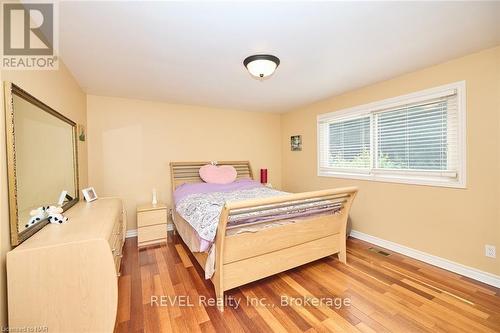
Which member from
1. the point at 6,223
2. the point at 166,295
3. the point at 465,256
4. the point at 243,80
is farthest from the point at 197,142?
the point at 465,256

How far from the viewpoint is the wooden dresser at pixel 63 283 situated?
1.15 metres

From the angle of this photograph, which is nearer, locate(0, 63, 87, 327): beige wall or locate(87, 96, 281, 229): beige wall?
locate(0, 63, 87, 327): beige wall

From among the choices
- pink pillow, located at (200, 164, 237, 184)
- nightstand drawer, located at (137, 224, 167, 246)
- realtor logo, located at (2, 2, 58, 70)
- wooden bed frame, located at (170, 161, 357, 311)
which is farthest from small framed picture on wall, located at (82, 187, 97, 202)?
pink pillow, located at (200, 164, 237, 184)

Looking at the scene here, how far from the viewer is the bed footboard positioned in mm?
1741

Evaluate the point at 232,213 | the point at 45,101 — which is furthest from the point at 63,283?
the point at 45,101

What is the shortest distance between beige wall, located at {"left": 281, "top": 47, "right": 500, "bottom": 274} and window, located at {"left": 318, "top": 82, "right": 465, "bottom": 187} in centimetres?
9

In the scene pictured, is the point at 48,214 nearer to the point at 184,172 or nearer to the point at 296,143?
the point at 184,172

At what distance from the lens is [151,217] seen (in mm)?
3088

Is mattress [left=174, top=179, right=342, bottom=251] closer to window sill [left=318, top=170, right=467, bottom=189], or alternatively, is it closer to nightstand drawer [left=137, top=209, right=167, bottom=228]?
nightstand drawer [left=137, top=209, right=167, bottom=228]

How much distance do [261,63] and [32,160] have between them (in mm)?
1962

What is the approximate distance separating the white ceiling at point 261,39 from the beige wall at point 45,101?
0.21 metres

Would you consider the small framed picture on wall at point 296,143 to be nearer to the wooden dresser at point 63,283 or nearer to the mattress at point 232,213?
the mattress at point 232,213

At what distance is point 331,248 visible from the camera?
2449 mm

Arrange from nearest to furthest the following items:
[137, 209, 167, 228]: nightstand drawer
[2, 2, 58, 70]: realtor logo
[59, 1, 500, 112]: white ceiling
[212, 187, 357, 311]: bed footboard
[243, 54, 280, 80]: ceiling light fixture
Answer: [2, 2, 58, 70]: realtor logo
[59, 1, 500, 112]: white ceiling
[212, 187, 357, 311]: bed footboard
[243, 54, 280, 80]: ceiling light fixture
[137, 209, 167, 228]: nightstand drawer
